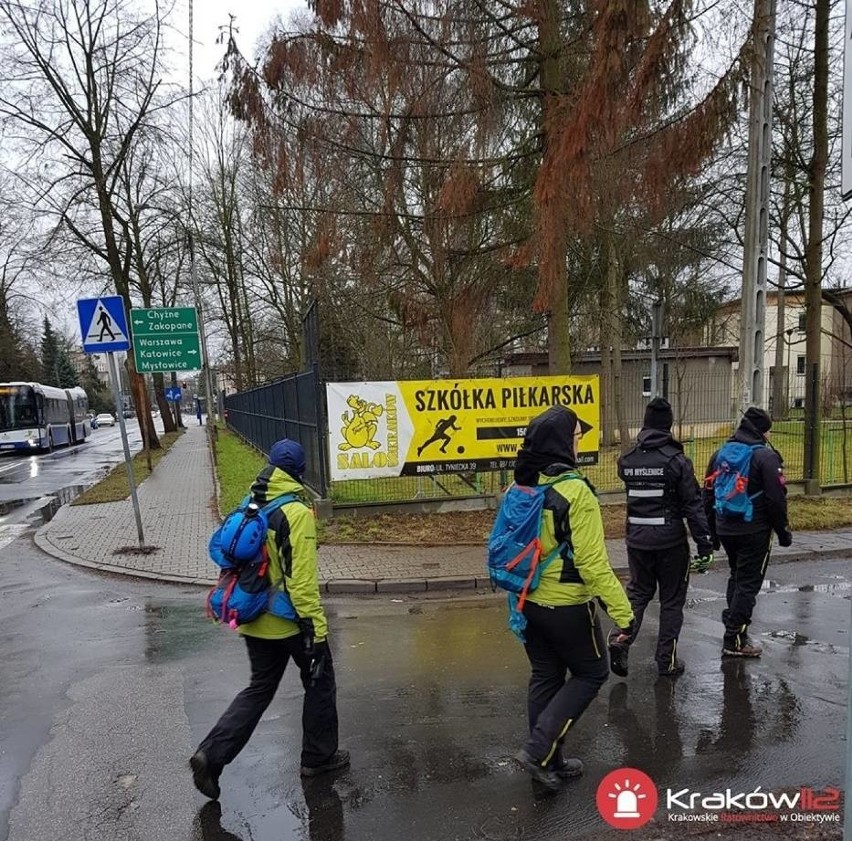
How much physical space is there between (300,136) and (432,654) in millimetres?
7131

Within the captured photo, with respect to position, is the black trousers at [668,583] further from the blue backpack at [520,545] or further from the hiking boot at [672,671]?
the blue backpack at [520,545]

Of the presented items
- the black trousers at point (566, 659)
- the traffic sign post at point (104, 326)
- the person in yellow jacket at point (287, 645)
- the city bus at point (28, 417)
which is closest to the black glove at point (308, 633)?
the person in yellow jacket at point (287, 645)

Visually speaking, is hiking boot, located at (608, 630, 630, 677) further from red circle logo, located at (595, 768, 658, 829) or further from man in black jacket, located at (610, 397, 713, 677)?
red circle logo, located at (595, 768, 658, 829)

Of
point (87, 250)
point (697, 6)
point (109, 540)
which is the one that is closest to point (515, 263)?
point (697, 6)

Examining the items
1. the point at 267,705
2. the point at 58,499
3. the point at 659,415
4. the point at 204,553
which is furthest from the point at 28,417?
the point at 659,415

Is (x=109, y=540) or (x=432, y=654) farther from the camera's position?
(x=109, y=540)

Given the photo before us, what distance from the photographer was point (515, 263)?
8.43 metres

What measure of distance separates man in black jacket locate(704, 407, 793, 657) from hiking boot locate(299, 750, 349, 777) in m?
2.99

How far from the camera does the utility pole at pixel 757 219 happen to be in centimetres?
785

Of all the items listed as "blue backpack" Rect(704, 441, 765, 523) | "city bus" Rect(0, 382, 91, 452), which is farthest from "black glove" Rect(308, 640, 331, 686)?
"city bus" Rect(0, 382, 91, 452)

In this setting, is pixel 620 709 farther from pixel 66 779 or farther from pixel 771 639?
pixel 66 779

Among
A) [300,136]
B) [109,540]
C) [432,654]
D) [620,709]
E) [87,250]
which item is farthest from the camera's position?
[87,250]

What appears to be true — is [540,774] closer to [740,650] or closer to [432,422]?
[740,650]

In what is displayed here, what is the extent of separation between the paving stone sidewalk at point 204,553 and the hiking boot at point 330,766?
11.6 feet
